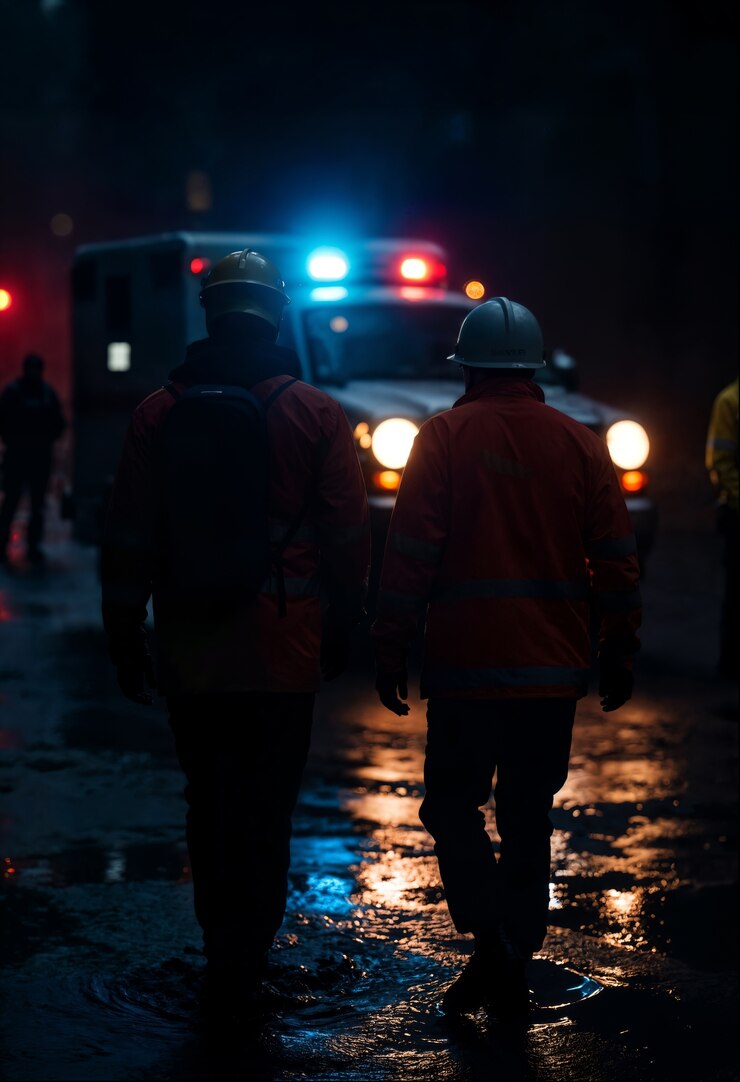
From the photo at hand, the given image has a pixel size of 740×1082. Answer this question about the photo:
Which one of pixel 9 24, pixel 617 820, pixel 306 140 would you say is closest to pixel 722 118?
pixel 306 140

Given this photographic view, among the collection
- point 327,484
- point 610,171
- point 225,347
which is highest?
point 610,171

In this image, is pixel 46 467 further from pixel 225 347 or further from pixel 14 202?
pixel 14 202

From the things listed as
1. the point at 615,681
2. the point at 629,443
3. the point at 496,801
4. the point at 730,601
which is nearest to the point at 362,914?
the point at 496,801

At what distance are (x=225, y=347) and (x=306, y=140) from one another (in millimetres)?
26884

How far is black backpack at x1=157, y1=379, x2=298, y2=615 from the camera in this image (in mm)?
4668

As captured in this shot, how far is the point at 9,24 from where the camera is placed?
217 ft

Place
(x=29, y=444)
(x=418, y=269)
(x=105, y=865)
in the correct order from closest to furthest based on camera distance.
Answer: (x=105, y=865)
(x=418, y=269)
(x=29, y=444)

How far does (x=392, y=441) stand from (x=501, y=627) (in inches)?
250

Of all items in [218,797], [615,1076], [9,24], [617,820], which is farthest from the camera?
[9,24]

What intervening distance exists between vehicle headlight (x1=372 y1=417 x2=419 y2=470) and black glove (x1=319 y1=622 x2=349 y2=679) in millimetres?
6165

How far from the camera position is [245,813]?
4820mm

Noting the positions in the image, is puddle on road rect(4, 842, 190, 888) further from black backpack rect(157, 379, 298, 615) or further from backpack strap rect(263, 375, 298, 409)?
backpack strap rect(263, 375, 298, 409)

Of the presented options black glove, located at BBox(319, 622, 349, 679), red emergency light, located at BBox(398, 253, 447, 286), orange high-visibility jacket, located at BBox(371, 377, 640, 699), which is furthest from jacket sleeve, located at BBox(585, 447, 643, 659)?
red emergency light, located at BBox(398, 253, 447, 286)

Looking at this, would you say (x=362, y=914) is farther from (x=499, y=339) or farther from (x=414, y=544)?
(x=499, y=339)
